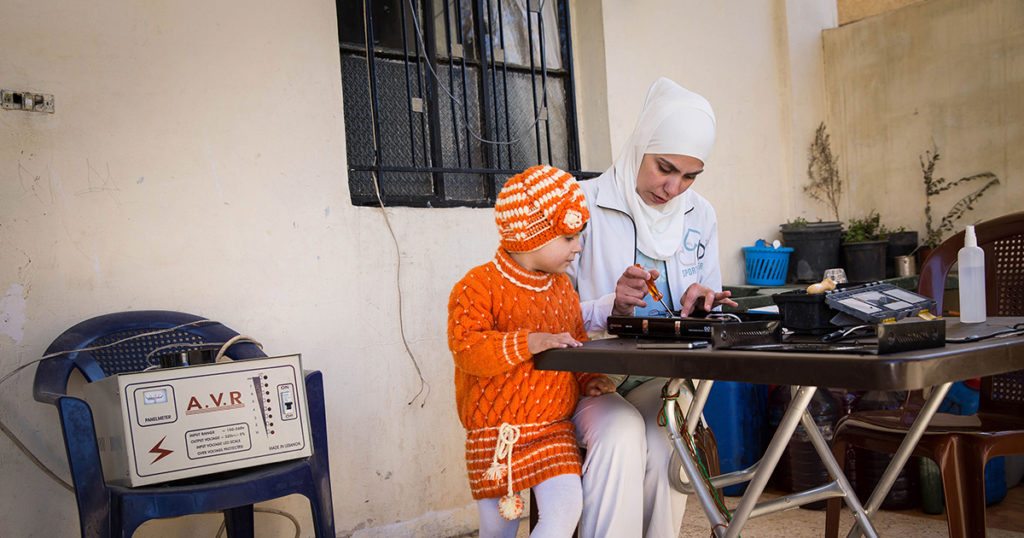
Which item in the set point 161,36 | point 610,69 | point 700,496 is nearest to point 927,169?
point 610,69

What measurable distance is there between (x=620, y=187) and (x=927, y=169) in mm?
2686

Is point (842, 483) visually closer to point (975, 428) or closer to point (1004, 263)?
point (975, 428)

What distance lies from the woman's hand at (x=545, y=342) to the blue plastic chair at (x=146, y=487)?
0.88 metres

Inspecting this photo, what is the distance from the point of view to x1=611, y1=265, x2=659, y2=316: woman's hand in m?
2.33

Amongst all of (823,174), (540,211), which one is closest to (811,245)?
(823,174)

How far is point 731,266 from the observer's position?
4695 mm

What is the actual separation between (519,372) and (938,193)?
334 centimetres

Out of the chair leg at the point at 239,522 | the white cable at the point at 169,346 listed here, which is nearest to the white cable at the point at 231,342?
the white cable at the point at 169,346

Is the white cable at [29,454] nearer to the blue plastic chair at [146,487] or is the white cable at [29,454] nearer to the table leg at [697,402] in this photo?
the blue plastic chair at [146,487]

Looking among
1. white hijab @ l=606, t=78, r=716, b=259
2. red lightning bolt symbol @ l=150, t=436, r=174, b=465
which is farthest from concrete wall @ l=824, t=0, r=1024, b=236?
red lightning bolt symbol @ l=150, t=436, r=174, b=465

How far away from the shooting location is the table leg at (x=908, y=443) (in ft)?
6.84

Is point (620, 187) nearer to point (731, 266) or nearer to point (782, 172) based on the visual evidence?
point (731, 266)

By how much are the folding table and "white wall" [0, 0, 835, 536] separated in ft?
5.01

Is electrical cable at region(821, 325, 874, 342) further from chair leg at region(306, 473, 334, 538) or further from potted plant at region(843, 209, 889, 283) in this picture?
Answer: potted plant at region(843, 209, 889, 283)
